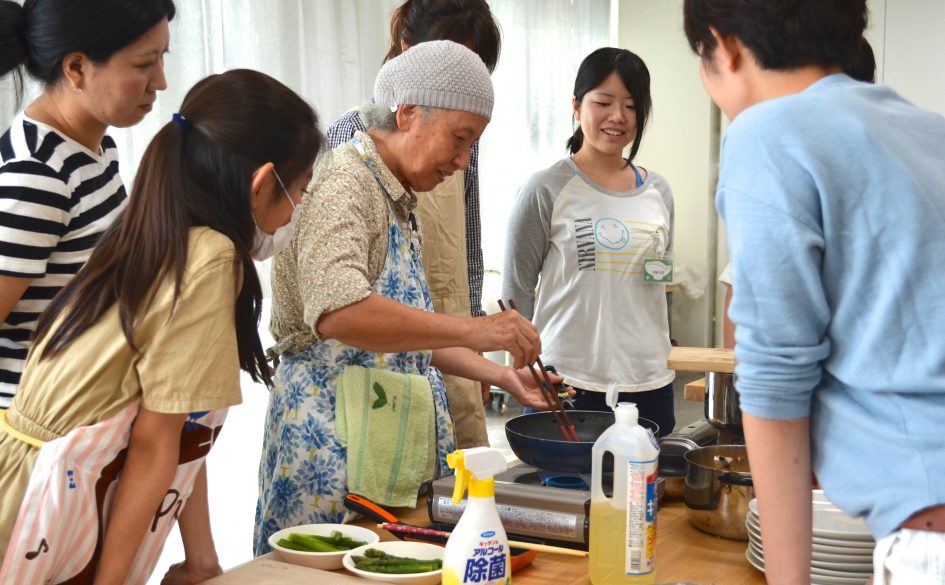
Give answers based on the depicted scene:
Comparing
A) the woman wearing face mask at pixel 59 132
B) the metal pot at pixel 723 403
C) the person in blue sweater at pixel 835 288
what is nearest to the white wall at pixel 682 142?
the metal pot at pixel 723 403

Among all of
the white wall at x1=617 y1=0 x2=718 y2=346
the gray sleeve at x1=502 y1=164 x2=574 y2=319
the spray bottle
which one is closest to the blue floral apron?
the spray bottle

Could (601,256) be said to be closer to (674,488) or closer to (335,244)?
(674,488)

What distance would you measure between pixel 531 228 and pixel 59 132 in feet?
4.87

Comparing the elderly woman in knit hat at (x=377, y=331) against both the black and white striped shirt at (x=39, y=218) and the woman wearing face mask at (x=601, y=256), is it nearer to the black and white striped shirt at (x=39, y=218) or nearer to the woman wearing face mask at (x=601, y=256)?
the black and white striped shirt at (x=39, y=218)

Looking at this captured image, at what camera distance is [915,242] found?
0.95 metres

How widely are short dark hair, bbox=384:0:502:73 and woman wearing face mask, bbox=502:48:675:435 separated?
545 millimetres

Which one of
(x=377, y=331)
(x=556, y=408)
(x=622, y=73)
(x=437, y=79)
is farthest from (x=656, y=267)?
(x=377, y=331)

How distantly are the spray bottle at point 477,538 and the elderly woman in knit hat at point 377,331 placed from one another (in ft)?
1.37

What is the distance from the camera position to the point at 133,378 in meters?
1.25

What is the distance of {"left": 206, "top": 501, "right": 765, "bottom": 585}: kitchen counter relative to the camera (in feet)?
4.57

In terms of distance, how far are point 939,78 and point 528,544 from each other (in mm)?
5979

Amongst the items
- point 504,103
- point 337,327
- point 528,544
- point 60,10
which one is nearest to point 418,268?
point 337,327

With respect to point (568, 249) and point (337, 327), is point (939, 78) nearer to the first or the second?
point (568, 249)

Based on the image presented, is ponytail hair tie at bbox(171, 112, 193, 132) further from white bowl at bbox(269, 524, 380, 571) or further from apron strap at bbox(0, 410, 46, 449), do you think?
white bowl at bbox(269, 524, 380, 571)
